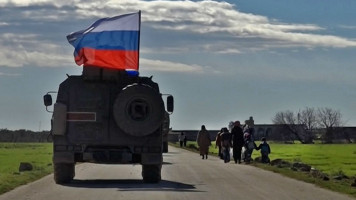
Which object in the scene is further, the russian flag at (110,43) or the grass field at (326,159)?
the grass field at (326,159)

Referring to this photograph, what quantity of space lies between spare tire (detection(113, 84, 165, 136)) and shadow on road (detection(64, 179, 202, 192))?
1483 millimetres

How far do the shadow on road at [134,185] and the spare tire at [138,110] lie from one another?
1.48 m

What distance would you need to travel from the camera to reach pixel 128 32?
2616 centimetres

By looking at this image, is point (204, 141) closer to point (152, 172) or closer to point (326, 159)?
point (326, 159)

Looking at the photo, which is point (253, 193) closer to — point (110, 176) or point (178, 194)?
point (178, 194)

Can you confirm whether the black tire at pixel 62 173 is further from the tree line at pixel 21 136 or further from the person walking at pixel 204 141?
the tree line at pixel 21 136

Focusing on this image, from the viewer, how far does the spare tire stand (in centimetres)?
2389

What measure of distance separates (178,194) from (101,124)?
493cm

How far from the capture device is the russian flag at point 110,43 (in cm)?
2520

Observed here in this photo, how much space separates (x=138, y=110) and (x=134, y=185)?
217 centimetres

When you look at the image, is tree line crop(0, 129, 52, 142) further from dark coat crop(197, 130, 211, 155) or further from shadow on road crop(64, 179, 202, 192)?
shadow on road crop(64, 179, 202, 192)

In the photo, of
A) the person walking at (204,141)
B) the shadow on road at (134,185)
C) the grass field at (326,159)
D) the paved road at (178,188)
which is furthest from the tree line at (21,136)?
the shadow on road at (134,185)

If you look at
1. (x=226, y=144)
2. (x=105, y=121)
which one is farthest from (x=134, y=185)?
(x=226, y=144)

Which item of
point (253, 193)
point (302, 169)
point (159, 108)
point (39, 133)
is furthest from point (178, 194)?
point (39, 133)
